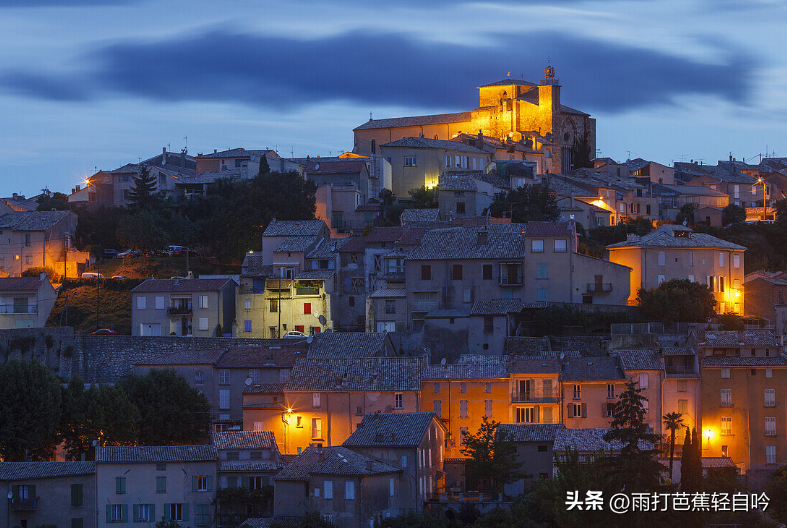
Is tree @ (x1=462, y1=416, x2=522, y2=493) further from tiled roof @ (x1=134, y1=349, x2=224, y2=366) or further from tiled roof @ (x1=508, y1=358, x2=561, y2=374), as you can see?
tiled roof @ (x1=134, y1=349, x2=224, y2=366)

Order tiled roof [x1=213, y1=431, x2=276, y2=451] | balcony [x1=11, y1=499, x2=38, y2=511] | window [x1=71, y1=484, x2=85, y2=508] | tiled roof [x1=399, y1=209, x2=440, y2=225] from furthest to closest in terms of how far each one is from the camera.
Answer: tiled roof [x1=399, y1=209, x2=440, y2=225], tiled roof [x1=213, y1=431, x2=276, y2=451], window [x1=71, y1=484, x2=85, y2=508], balcony [x1=11, y1=499, x2=38, y2=511]

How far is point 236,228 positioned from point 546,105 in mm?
32094

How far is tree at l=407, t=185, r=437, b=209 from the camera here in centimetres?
8106

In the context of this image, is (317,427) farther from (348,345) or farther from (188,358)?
(188,358)

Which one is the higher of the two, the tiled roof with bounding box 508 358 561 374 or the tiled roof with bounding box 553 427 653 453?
the tiled roof with bounding box 508 358 561 374

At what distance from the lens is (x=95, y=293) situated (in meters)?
72.5

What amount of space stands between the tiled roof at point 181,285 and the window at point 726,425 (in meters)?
27.4

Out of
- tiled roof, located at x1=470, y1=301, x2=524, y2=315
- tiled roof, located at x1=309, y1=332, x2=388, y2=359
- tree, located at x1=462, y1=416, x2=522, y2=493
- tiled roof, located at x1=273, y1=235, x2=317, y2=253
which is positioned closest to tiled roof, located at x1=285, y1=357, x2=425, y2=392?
tiled roof, located at x1=309, y1=332, x2=388, y2=359

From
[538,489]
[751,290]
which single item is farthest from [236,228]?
[538,489]

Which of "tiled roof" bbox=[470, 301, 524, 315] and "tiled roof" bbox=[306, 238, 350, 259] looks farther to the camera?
"tiled roof" bbox=[306, 238, 350, 259]

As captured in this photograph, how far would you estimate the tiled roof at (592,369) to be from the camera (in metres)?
54.2

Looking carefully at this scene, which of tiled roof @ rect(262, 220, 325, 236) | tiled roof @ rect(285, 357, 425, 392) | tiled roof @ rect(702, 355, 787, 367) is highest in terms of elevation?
tiled roof @ rect(262, 220, 325, 236)

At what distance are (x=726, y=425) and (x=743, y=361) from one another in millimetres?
2799

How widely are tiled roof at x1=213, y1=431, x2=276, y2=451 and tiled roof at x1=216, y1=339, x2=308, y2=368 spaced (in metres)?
6.29
